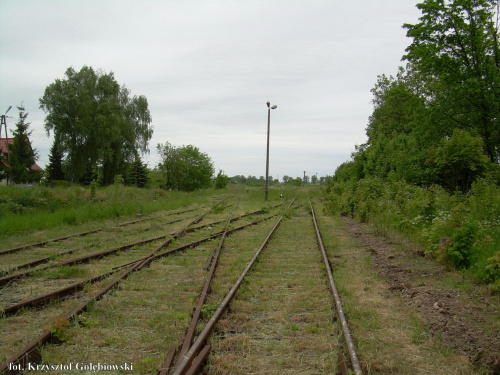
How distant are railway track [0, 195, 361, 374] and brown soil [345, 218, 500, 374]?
1.31m

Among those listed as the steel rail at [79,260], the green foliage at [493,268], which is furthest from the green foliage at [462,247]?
the steel rail at [79,260]

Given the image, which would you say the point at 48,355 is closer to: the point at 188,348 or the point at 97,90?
the point at 188,348

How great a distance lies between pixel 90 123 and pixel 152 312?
42.8 meters

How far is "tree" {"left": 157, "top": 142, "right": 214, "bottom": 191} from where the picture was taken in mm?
54000

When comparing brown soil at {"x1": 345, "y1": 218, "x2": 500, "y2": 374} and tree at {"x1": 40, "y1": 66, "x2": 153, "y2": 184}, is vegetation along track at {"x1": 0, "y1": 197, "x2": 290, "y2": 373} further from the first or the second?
tree at {"x1": 40, "y1": 66, "x2": 153, "y2": 184}

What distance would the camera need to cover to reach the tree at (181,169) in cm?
5400

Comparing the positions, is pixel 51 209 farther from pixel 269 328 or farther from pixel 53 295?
pixel 269 328

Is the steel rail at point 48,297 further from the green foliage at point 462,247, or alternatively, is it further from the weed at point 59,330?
the green foliage at point 462,247

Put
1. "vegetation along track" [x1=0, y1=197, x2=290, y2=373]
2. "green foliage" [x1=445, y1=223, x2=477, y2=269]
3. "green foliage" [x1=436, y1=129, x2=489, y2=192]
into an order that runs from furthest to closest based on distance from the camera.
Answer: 1. "green foliage" [x1=436, y1=129, x2=489, y2=192]
2. "green foliage" [x1=445, y1=223, x2=477, y2=269]
3. "vegetation along track" [x1=0, y1=197, x2=290, y2=373]

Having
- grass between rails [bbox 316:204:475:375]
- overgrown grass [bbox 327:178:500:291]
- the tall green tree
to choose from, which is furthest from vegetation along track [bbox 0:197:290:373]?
the tall green tree

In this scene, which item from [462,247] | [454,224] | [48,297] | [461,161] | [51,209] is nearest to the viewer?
[48,297]

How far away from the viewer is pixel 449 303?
582 centimetres

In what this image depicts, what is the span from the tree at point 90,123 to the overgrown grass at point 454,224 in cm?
3713

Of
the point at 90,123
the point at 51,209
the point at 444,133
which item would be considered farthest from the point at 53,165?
the point at 444,133
